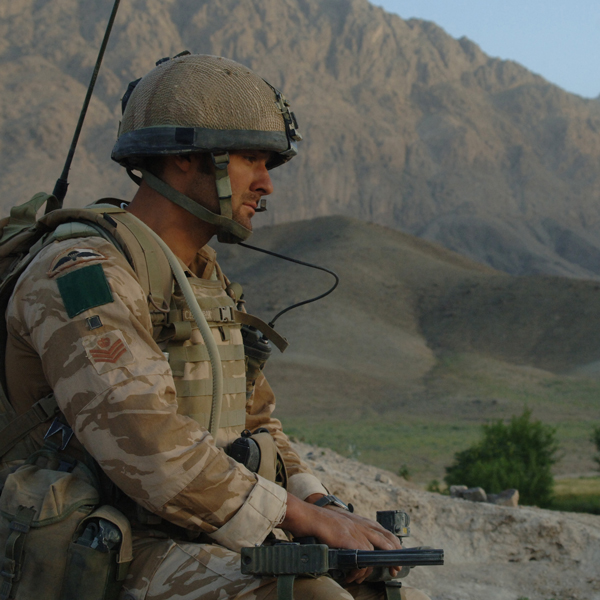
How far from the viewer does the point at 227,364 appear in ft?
8.32

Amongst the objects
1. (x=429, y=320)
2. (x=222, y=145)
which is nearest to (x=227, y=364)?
(x=222, y=145)

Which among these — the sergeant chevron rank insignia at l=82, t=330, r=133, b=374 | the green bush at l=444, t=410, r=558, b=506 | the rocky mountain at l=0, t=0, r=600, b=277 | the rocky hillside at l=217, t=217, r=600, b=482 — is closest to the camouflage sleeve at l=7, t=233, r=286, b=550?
the sergeant chevron rank insignia at l=82, t=330, r=133, b=374

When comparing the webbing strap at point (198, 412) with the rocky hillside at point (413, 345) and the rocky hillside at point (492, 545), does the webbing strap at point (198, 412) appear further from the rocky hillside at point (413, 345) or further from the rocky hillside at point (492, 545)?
the rocky hillside at point (413, 345)

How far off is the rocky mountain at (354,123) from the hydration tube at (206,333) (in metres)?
63.6

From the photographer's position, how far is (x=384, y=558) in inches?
83.7

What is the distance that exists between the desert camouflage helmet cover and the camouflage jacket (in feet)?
1.56

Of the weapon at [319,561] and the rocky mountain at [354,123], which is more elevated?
the rocky mountain at [354,123]

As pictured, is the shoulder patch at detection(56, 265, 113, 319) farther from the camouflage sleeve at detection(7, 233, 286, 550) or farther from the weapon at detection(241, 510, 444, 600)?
the weapon at detection(241, 510, 444, 600)

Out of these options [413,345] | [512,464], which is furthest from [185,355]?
[413,345]

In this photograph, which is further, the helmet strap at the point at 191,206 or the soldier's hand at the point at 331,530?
the helmet strap at the point at 191,206

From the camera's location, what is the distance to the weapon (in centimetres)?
195

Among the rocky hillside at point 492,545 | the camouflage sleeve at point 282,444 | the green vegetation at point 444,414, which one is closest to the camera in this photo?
the camouflage sleeve at point 282,444

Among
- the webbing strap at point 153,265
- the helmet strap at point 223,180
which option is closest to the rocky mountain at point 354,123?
Answer: the helmet strap at point 223,180

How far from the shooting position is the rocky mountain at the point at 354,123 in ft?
232
